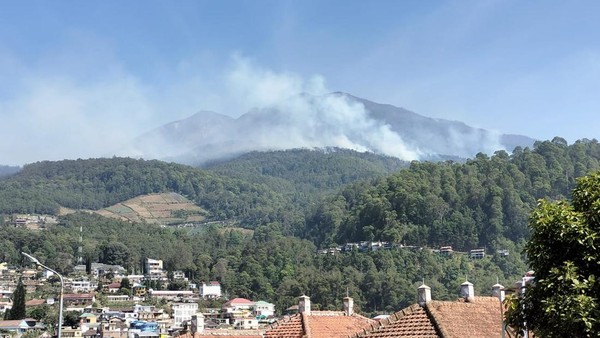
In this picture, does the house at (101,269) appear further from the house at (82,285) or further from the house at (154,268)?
the house at (82,285)

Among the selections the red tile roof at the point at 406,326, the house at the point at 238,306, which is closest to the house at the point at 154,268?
the house at the point at 238,306

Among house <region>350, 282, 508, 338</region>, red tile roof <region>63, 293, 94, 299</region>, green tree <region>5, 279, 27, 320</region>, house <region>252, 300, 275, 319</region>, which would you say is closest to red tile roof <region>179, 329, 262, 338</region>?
house <region>350, 282, 508, 338</region>

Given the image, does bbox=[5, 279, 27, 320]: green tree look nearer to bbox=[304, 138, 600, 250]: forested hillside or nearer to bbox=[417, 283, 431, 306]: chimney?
bbox=[304, 138, 600, 250]: forested hillside

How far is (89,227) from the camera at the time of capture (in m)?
194

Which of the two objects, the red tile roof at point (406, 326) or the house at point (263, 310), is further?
the house at point (263, 310)

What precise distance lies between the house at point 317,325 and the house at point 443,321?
252 centimetres

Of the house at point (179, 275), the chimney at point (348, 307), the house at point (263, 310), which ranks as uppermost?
the house at point (179, 275)

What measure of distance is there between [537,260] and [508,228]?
137 m

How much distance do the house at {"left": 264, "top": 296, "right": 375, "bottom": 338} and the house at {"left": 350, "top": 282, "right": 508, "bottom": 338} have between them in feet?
8.28

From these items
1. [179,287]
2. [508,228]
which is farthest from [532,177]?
[179,287]

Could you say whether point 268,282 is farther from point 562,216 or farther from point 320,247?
point 562,216

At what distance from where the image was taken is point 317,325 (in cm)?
2061

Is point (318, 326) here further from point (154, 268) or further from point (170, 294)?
point (154, 268)

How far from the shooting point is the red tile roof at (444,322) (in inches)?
635
